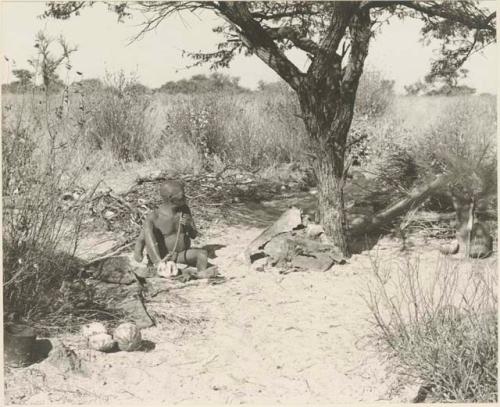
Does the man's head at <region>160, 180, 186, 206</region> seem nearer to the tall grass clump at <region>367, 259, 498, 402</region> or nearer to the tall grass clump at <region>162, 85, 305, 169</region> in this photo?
the tall grass clump at <region>367, 259, 498, 402</region>

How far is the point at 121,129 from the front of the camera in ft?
32.5

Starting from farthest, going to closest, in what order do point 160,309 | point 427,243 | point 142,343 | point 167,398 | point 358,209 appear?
1. point 358,209
2. point 427,243
3. point 160,309
4. point 142,343
5. point 167,398

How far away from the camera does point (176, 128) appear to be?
10.2 metres

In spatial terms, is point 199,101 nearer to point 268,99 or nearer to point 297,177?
point 268,99

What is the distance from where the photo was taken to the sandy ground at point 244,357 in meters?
3.30

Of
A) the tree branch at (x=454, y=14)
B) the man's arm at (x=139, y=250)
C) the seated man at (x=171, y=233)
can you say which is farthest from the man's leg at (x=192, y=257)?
the tree branch at (x=454, y=14)

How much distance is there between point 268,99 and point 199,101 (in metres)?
1.69

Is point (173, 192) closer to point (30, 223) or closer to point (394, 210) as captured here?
point (30, 223)

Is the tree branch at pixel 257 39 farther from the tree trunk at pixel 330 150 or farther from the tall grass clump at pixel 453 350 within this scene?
the tall grass clump at pixel 453 350

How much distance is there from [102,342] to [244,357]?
0.85m

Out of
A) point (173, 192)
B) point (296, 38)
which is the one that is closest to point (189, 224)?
point (173, 192)

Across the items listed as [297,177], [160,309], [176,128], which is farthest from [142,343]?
[176,128]

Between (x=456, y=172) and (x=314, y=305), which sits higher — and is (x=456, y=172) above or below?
above

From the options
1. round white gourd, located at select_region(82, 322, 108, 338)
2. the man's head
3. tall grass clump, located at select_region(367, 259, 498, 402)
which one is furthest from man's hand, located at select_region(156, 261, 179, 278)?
tall grass clump, located at select_region(367, 259, 498, 402)
